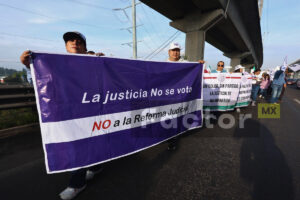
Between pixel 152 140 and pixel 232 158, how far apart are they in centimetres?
146

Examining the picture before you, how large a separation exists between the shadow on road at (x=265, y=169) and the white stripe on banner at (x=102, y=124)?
57.0 inches

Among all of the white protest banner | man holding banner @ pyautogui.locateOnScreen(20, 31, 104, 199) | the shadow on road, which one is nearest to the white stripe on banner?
man holding banner @ pyautogui.locateOnScreen(20, 31, 104, 199)

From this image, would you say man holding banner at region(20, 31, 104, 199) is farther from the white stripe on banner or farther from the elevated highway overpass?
the elevated highway overpass

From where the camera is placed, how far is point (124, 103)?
198 cm

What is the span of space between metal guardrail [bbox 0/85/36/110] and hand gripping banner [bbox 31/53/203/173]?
10.1ft

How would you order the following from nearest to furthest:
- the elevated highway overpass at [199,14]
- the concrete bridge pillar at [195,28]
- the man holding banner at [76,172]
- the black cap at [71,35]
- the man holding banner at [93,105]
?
the man holding banner at [93,105]
the man holding banner at [76,172]
the black cap at [71,35]
the elevated highway overpass at [199,14]
the concrete bridge pillar at [195,28]

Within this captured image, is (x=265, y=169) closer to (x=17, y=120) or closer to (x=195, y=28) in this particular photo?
(x=17, y=120)

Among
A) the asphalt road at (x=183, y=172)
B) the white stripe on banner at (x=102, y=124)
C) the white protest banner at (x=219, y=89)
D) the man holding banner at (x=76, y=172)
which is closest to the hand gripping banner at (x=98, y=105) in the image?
the white stripe on banner at (x=102, y=124)

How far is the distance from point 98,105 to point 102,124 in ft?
0.87

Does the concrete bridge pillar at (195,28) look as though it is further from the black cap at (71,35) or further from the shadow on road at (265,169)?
the black cap at (71,35)

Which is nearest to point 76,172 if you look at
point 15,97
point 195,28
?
point 15,97

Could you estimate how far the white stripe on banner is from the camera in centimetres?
151

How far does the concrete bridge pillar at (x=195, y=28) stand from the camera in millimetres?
9727

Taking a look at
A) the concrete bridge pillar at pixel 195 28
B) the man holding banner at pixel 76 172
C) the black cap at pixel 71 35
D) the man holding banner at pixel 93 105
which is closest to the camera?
the man holding banner at pixel 93 105
